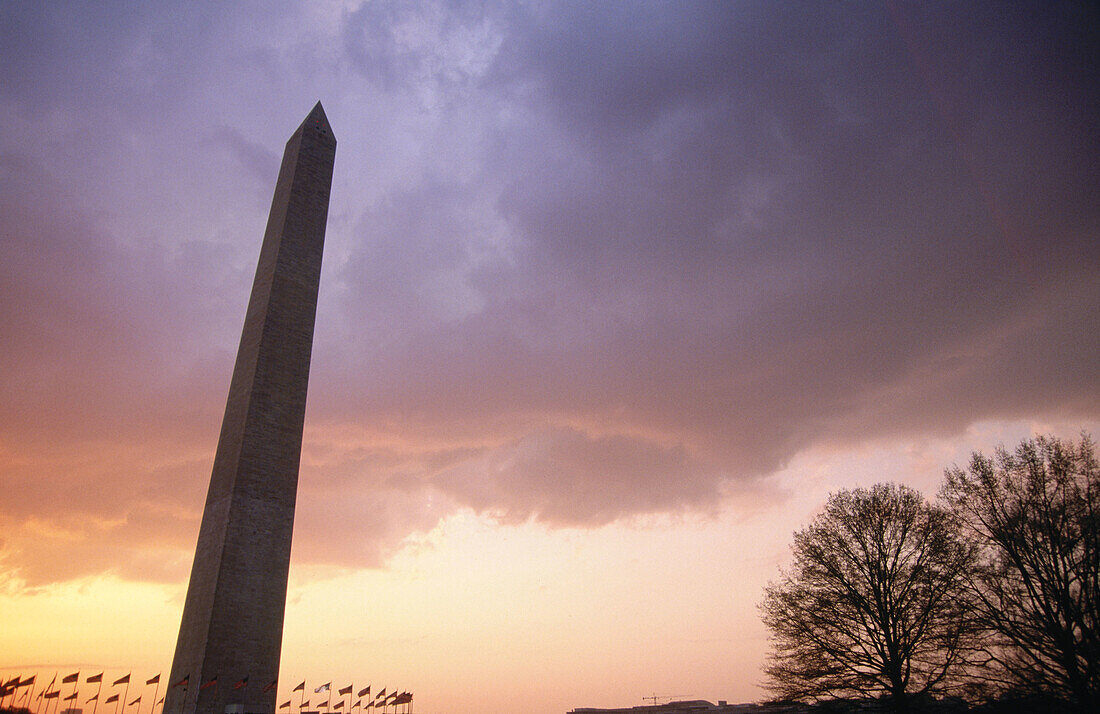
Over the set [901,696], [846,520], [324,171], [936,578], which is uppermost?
[324,171]

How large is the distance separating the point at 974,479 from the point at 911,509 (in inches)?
167

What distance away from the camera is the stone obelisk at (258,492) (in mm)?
30656

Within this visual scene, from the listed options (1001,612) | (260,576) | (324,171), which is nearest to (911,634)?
(1001,612)

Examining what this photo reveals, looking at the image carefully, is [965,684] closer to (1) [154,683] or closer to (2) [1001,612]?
(2) [1001,612]

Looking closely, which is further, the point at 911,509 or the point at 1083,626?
the point at 911,509

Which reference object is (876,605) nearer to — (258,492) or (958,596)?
(958,596)

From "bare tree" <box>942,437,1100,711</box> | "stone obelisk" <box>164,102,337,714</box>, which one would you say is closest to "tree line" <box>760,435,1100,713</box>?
"bare tree" <box>942,437,1100,711</box>

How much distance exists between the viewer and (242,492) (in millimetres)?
32719

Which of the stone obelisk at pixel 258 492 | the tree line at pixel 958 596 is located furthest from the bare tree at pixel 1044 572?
the stone obelisk at pixel 258 492

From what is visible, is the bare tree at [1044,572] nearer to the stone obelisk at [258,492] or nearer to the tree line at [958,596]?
the tree line at [958,596]

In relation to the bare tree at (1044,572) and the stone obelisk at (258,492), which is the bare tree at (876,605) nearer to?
the bare tree at (1044,572)

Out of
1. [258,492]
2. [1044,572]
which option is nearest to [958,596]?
[1044,572]

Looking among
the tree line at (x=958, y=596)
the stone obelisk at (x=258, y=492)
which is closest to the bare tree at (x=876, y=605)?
the tree line at (x=958, y=596)

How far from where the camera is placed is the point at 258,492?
3328 cm
